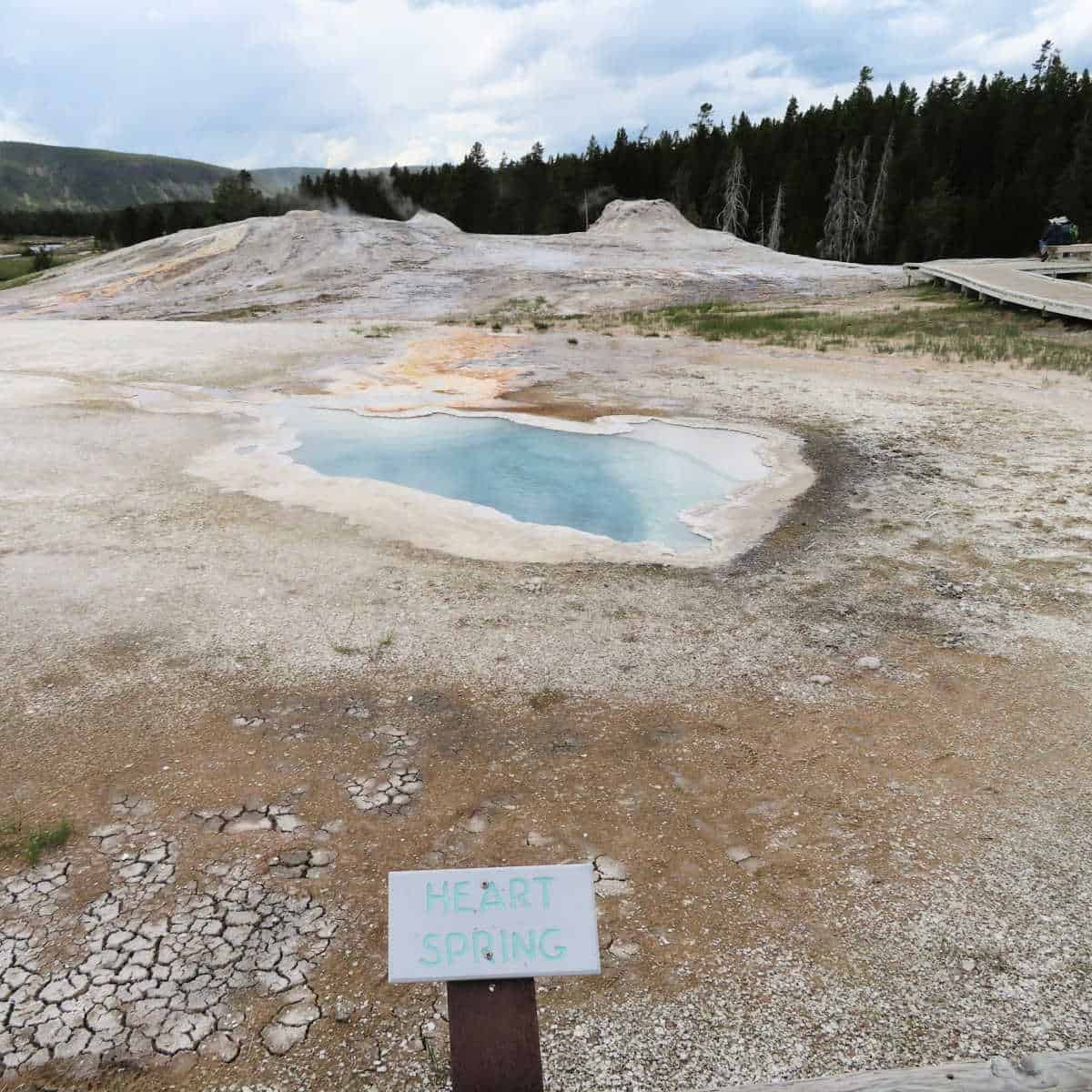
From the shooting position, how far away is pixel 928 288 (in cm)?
2698

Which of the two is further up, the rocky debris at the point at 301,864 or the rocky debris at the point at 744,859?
the rocky debris at the point at 301,864

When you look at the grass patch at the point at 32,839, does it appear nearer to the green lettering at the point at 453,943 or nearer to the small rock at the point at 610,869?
the small rock at the point at 610,869

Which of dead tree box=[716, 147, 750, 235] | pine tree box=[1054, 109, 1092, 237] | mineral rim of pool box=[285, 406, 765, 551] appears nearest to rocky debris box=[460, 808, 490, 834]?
mineral rim of pool box=[285, 406, 765, 551]

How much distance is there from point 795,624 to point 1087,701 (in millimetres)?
1636

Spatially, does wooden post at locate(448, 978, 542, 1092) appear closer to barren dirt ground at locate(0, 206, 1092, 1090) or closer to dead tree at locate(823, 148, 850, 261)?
barren dirt ground at locate(0, 206, 1092, 1090)

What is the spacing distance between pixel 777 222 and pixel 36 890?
53861 mm

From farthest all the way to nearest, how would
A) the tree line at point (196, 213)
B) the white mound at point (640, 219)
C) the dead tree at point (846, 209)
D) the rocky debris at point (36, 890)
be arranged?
the tree line at point (196, 213) < the dead tree at point (846, 209) < the white mound at point (640, 219) < the rocky debris at point (36, 890)

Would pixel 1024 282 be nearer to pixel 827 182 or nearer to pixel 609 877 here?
pixel 609 877

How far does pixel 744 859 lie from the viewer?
3330 mm

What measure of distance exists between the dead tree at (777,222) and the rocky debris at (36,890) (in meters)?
51.6

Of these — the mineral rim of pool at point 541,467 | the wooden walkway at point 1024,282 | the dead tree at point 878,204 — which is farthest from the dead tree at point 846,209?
the mineral rim of pool at point 541,467

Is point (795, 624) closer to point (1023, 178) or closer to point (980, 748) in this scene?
point (980, 748)

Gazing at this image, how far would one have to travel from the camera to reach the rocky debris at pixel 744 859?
10.8 feet

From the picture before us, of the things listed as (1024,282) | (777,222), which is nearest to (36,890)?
(1024,282)
